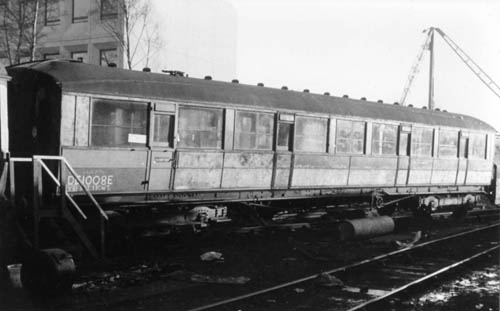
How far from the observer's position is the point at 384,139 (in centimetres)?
1619

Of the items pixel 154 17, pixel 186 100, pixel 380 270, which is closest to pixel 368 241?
pixel 380 270

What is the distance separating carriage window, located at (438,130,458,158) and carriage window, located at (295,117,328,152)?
585cm

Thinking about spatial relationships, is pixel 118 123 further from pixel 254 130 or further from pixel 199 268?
pixel 254 130

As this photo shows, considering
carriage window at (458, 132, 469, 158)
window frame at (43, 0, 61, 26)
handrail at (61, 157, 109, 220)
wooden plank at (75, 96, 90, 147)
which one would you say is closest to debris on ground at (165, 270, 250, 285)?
handrail at (61, 157, 109, 220)

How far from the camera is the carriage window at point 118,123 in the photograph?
1022 cm

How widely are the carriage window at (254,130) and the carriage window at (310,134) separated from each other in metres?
0.96

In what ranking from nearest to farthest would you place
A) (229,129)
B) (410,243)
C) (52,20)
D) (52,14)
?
(229,129) → (410,243) → (52,20) → (52,14)

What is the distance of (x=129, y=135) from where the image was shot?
10617 millimetres

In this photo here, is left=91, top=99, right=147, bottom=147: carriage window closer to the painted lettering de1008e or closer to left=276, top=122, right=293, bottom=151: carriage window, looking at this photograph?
the painted lettering de1008e

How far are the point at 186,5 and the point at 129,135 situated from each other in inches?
665

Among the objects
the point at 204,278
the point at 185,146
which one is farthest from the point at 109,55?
the point at 204,278

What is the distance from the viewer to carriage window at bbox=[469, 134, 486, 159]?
1962cm

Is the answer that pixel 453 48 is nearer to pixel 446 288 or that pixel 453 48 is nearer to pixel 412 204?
pixel 412 204

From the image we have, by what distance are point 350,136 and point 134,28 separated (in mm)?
12653
